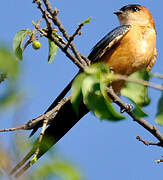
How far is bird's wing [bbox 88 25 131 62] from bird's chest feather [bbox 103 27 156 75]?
0.06m

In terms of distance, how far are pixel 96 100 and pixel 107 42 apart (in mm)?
2807

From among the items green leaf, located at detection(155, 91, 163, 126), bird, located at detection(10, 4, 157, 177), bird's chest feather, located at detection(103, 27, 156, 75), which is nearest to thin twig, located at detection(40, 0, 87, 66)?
green leaf, located at detection(155, 91, 163, 126)

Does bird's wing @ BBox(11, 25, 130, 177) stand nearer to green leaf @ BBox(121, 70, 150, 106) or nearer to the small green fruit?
the small green fruit

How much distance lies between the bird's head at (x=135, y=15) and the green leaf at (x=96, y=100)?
3.40 m

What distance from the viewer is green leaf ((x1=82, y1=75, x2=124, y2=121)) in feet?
6.07

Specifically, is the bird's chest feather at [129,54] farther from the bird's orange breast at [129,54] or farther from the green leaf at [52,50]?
the green leaf at [52,50]

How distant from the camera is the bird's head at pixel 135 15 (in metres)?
5.33

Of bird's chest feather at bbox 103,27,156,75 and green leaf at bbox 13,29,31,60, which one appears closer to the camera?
green leaf at bbox 13,29,31,60

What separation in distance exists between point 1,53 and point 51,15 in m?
1.24

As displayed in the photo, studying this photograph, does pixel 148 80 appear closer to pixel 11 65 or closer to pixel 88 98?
pixel 88 98

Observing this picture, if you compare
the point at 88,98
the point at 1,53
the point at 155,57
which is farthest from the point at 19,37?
the point at 155,57

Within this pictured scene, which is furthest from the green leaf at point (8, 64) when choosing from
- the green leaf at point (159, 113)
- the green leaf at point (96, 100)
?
the green leaf at point (159, 113)

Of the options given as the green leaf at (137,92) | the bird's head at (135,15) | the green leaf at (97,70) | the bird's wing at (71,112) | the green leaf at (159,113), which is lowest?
the green leaf at (159,113)

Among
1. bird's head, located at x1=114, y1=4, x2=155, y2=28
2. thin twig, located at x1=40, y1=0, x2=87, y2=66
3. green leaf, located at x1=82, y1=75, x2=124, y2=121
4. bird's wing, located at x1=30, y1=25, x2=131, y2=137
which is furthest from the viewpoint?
bird's head, located at x1=114, y1=4, x2=155, y2=28
